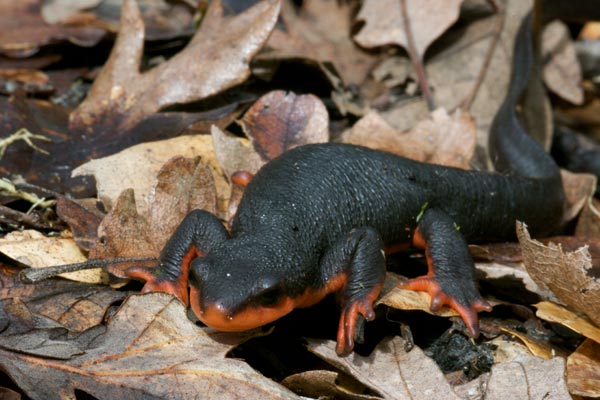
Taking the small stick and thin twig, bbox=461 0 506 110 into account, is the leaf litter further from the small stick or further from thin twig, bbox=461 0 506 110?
the small stick

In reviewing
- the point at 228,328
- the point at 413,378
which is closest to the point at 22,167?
the point at 228,328

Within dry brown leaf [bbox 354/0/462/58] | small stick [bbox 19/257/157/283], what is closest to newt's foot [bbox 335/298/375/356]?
small stick [bbox 19/257/157/283]

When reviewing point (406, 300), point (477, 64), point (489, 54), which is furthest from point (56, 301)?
point (489, 54)

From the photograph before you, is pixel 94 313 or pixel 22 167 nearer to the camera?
pixel 94 313

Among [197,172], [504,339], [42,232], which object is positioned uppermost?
[197,172]

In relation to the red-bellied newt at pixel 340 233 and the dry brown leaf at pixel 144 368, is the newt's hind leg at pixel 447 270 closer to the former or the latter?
the red-bellied newt at pixel 340 233

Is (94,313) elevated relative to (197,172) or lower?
lower

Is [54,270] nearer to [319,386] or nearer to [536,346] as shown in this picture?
[319,386]

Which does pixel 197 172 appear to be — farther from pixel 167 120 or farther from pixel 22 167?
pixel 22 167
